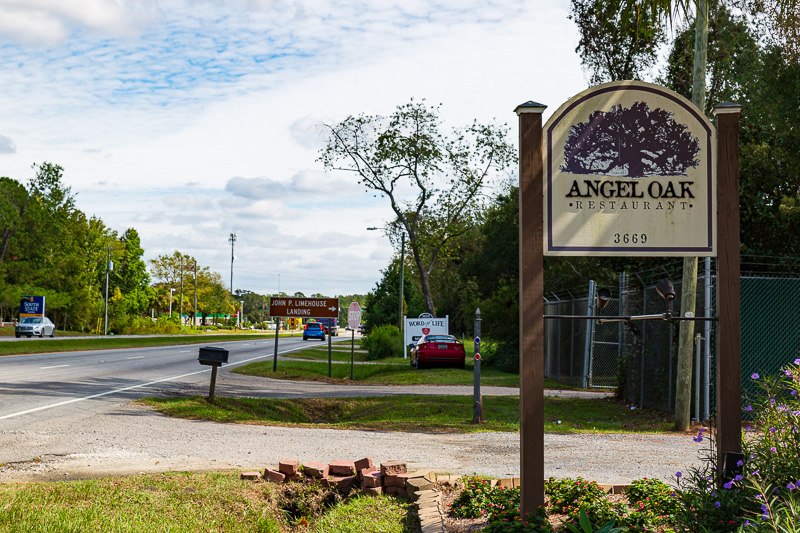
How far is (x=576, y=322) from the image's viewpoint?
22.4 m

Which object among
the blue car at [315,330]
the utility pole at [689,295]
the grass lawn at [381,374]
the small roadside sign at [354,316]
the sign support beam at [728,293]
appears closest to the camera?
the sign support beam at [728,293]

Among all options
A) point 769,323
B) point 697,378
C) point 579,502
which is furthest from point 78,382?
point 579,502

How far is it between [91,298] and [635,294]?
60964 mm

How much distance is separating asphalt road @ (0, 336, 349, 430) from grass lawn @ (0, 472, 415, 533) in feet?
16.9

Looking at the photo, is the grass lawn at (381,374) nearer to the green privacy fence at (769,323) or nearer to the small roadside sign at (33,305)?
the green privacy fence at (769,323)

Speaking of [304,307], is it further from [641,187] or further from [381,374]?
[641,187]

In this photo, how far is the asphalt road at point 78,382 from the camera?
12695 mm

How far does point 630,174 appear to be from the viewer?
5.21 meters

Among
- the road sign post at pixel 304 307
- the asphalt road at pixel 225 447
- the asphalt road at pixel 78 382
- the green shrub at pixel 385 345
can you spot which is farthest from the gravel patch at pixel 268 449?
the green shrub at pixel 385 345

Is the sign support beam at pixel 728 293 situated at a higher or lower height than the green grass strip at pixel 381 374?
higher

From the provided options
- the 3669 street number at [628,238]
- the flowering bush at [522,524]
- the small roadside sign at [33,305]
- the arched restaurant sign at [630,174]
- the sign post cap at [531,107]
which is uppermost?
the sign post cap at [531,107]

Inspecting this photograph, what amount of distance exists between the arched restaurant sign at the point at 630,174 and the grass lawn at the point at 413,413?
627 centimetres

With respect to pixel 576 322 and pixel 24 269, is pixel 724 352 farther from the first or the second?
pixel 24 269

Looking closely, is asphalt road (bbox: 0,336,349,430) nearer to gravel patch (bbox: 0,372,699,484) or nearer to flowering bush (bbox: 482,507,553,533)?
gravel patch (bbox: 0,372,699,484)
